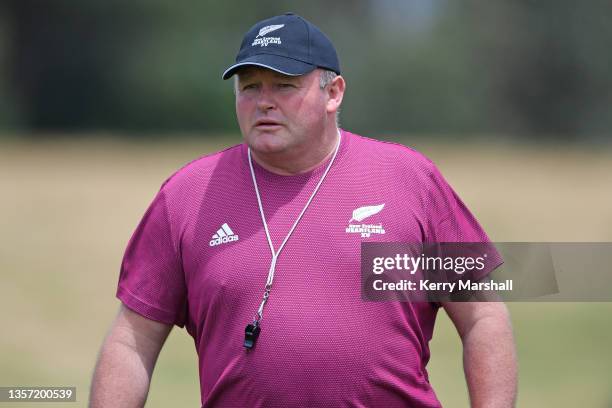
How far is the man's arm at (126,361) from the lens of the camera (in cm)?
452

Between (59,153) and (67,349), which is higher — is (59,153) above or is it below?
above

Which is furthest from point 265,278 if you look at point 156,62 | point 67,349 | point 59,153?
point 156,62

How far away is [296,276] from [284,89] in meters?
0.76

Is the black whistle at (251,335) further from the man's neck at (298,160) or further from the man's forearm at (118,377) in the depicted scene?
the man's neck at (298,160)

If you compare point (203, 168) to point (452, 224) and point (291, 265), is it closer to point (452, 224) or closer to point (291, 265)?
point (291, 265)

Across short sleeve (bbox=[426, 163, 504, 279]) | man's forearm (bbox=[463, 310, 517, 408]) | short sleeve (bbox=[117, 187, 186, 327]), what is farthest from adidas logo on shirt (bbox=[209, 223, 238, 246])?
man's forearm (bbox=[463, 310, 517, 408])

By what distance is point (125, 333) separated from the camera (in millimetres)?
4590

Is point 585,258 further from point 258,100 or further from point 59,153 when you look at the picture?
point 59,153

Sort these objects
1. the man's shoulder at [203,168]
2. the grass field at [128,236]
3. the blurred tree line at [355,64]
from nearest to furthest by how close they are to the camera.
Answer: the man's shoulder at [203,168], the grass field at [128,236], the blurred tree line at [355,64]

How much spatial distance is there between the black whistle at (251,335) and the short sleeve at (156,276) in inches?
15.4

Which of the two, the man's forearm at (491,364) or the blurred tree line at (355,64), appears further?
the blurred tree line at (355,64)

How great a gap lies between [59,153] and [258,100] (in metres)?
24.6

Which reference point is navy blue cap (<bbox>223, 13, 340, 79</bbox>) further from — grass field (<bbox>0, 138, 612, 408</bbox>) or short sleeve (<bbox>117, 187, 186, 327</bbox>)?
grass field (<bbox>0, 138, 612, 408</bbox>)

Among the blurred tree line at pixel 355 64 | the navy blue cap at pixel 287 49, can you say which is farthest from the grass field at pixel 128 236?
the blurred tree line at pixel 355 64
